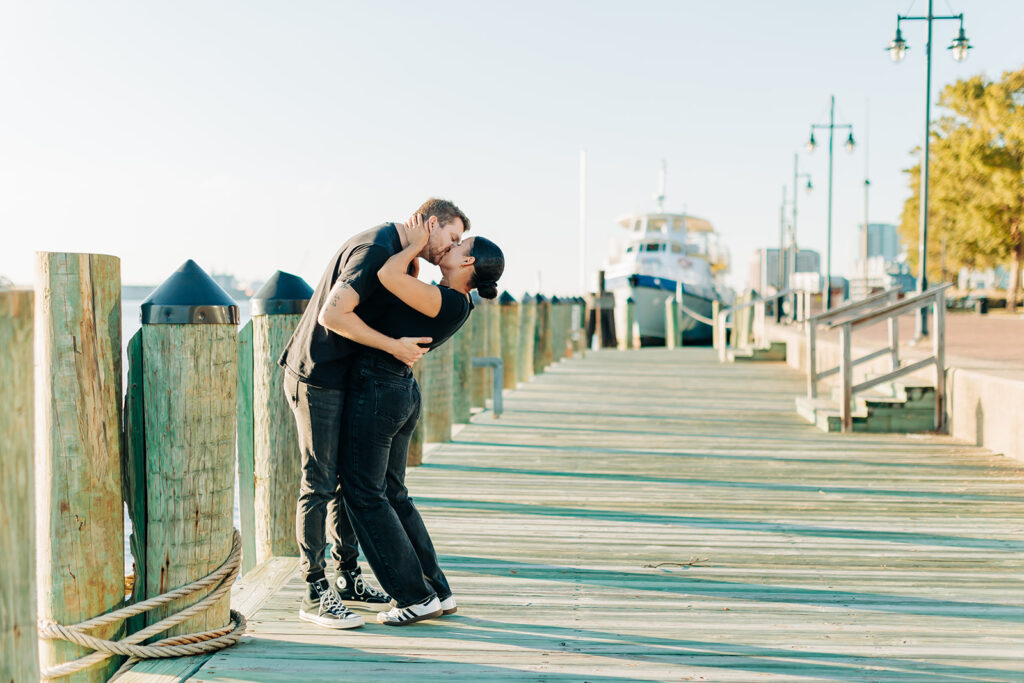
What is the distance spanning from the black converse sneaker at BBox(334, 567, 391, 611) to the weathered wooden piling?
0.59m

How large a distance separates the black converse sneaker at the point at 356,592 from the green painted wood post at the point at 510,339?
9101 mm

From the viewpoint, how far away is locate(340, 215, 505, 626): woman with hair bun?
347 cm

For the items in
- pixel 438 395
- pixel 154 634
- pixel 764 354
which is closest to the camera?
pixel 154 634

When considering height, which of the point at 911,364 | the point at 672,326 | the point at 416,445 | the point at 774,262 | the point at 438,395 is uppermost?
the point at 774,262

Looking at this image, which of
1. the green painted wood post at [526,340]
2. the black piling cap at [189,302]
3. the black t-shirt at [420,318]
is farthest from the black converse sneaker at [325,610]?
the green painted wood post at [526,340]

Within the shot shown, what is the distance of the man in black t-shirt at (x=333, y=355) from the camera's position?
339 cm

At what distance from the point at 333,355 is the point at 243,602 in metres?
1.13

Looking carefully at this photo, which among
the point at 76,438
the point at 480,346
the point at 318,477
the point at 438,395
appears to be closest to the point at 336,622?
the point at 318,477

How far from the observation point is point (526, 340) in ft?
49.6

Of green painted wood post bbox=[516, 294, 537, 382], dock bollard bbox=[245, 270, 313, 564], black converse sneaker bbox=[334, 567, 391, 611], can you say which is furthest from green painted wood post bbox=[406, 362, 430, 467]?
green painted wood post bbox=[516, 294, 537, 382]

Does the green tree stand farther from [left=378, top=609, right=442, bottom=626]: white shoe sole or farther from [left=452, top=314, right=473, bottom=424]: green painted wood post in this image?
[left=378, top=609, right=442, bottom=626]: white shoe sole

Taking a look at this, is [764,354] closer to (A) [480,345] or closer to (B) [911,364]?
(A) [480,345]

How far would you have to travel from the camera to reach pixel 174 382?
3256 millimetres

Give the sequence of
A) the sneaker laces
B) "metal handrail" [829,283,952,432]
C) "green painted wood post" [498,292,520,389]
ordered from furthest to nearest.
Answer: "green painted wood post" [498,292,520,389] → "metal handrail" [829,283,952,432] → the sneaker laces
